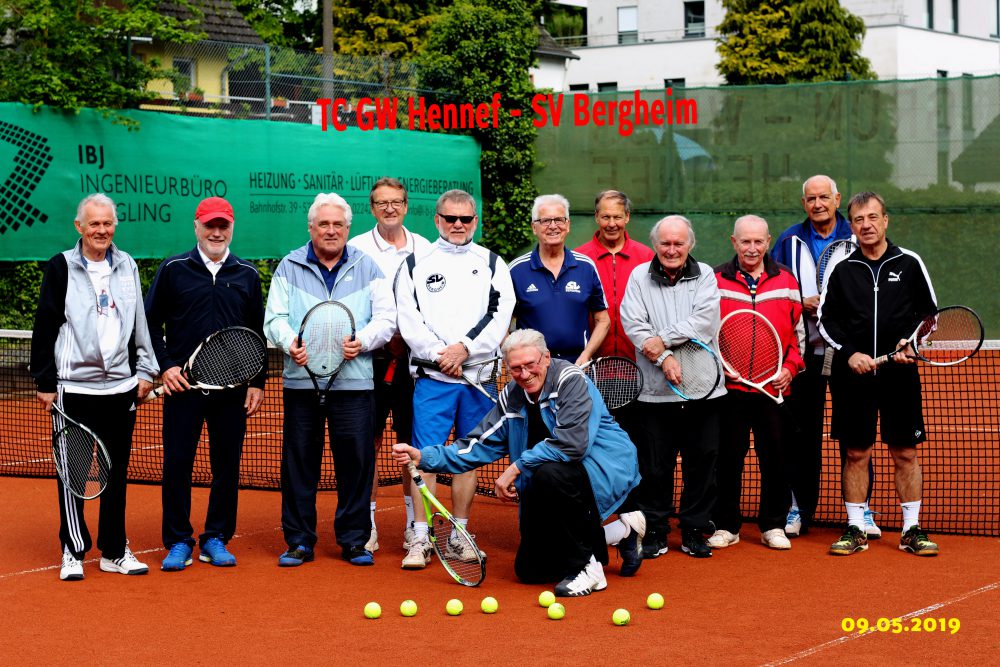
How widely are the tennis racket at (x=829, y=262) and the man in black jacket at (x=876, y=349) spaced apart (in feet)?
0.66

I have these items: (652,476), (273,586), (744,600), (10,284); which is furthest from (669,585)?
(10,284)

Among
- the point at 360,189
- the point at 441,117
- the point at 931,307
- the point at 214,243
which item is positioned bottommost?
the point at 931,307

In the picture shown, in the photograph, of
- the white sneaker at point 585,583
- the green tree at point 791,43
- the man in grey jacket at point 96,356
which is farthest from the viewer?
the green tree at point 791,43

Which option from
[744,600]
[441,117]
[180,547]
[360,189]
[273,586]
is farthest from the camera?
[441,117]

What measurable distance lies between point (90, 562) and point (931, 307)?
15.3ft

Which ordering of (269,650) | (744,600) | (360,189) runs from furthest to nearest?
(360,189)
(744,600)
(269,650)

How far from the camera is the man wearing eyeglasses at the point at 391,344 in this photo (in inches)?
277

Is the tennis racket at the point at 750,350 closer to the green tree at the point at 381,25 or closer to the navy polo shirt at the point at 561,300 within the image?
the navy polo shirt at the point at 561,300

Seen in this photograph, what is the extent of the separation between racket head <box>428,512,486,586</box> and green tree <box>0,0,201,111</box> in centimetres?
873

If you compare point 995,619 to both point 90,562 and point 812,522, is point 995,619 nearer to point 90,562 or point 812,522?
point 812,522

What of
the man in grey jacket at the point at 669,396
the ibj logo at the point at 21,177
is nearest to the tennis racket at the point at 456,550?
the man in grey jacket at the point at 669,396

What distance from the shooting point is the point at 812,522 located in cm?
743

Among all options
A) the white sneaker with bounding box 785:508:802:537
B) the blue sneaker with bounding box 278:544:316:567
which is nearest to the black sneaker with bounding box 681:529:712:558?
the white sneaker with bounding box 785:508:802:537

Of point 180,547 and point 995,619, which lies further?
point 180,547
